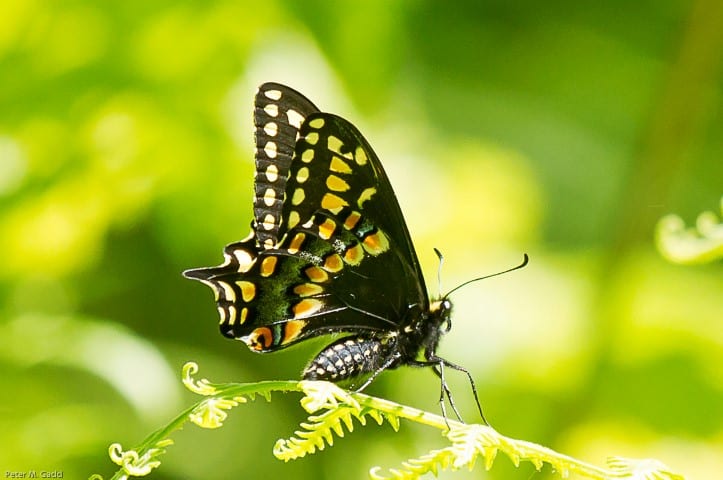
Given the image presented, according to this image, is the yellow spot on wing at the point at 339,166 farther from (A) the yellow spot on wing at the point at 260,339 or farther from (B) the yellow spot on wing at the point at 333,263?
(A) the yellow spot on wing at the point at 260,339

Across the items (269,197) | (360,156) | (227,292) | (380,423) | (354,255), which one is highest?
(360,156)

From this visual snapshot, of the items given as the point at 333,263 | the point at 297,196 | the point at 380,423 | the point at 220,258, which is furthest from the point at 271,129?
the point at 220,258

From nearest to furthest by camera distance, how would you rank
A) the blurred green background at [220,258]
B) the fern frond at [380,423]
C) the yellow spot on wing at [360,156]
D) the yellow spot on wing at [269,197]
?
the fern frond at [380,423], the yellow spot on wing at [360,156], the yellow spot on wing at [269,197], the blurred green background at [220,258]

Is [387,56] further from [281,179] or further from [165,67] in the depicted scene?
[281,179]

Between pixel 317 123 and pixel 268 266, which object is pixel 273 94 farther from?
pixel 268 266

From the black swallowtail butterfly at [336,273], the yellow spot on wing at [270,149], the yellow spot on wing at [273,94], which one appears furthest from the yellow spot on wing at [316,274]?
the yellow spot on wing at [273,94]

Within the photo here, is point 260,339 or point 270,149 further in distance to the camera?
point 270,149
